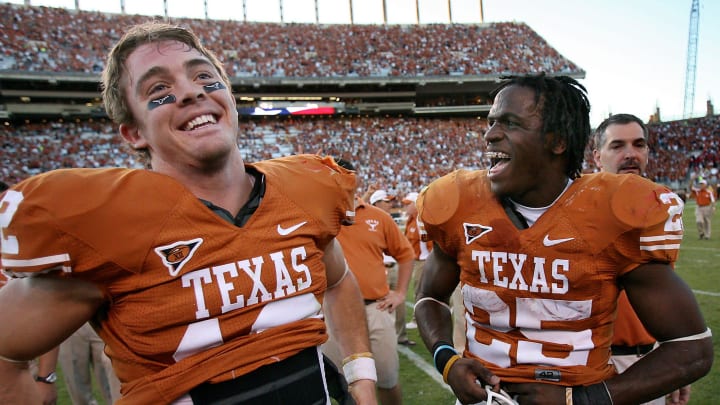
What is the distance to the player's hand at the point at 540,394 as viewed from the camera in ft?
6.02

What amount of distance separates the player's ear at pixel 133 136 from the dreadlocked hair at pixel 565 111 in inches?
60.2

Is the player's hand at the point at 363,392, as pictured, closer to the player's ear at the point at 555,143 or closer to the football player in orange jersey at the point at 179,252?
the football player in orange jersey at the point at 179,252

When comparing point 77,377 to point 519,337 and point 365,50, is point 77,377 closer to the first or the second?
point 519,337

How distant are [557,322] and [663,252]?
1.49 ft

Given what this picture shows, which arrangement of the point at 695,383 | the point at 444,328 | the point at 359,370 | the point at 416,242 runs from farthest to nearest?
the point at 416,242 → the point at 695,383 → the point at 444,328 → the point at 359,370

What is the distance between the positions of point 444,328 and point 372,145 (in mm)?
26478

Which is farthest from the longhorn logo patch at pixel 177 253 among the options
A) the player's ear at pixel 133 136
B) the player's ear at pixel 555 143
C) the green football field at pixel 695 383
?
the green football field at pixel 695 383

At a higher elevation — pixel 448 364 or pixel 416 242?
pixel 448 364

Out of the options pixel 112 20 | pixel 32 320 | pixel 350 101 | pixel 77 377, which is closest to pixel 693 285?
pixel 77 377

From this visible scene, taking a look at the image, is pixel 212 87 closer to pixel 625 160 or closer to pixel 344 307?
pixel 344 307

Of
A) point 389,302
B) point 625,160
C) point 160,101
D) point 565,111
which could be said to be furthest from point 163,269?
point 389,302

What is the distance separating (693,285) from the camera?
7.98 m

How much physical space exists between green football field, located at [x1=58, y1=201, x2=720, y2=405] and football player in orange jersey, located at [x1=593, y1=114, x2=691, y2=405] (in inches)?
65.9

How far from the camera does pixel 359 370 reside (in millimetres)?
1872
